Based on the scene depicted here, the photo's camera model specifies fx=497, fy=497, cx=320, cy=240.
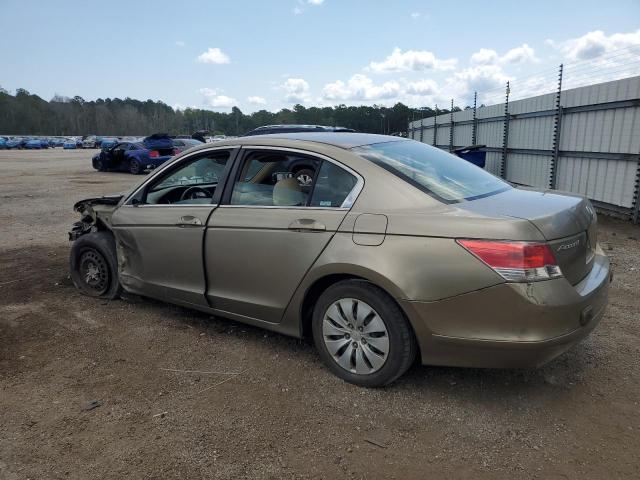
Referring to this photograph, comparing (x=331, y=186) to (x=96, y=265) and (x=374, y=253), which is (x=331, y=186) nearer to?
(x=374, y=253)

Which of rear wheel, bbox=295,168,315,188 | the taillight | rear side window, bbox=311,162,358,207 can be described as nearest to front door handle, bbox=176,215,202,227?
rear wheel, bbox=295,168,315,188

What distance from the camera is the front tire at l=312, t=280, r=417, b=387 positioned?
3.00 metres

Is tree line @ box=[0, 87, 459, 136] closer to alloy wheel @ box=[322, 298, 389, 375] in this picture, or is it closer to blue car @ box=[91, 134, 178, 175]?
blue car @ box=[91, 134, 178, 175]

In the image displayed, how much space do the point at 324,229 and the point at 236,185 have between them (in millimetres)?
959

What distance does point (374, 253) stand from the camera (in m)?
2.99

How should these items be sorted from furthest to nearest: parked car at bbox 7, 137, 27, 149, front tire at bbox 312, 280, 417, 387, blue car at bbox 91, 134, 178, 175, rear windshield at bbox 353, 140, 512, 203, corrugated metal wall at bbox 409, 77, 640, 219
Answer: parked car at bbox 7, 137, 27, 149
blue car at bbox 91, 134, 178, 175
corrugated metal wall at bbox 409, 77, 640, 219
rear windshield at bbox 353, 140, 512, 203
front tire at bbox 312, 280, 417, 387

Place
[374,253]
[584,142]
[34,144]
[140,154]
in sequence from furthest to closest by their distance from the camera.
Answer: [34,144] → [140,154] → [584,142] → [374,253]

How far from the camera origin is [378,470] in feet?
8.14

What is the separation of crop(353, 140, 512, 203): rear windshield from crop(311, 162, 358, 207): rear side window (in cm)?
21

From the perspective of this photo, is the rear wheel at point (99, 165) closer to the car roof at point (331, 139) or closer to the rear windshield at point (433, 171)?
the car roof at point (331, 139)

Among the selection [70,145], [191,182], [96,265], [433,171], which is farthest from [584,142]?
[70,145]

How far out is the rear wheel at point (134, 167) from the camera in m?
21.2

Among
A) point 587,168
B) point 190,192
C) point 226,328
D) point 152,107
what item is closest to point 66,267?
point 190,192

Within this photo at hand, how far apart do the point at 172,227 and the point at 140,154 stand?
18.6 metres
